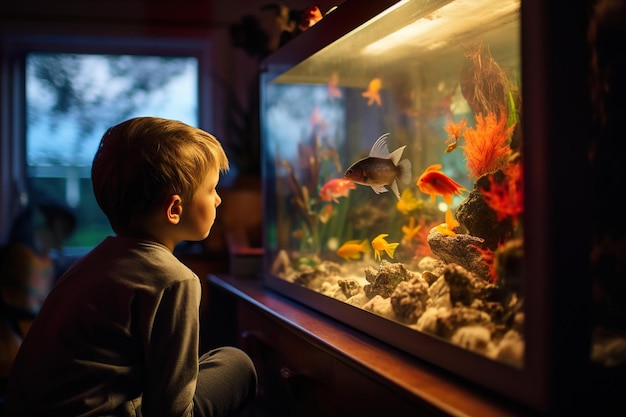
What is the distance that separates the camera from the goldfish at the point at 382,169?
1303 mm

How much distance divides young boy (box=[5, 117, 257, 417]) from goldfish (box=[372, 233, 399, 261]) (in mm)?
473

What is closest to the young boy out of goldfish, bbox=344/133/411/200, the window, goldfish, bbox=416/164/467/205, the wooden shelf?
the wooden shelf

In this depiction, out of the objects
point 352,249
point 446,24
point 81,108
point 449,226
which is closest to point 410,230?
point 352,249

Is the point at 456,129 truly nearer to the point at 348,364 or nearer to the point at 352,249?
the point at 352,249

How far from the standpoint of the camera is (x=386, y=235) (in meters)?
1.49

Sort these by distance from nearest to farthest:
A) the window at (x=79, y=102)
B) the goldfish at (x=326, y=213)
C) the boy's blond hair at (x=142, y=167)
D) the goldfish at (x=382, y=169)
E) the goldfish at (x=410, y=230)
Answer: the boy's blond hair at (x=142, y=167), the goldfish at (x=382, y=169), the goldfish at (x=410, y=230), the goldfish at (x=326, y=213), the window at (x=79, y=102)

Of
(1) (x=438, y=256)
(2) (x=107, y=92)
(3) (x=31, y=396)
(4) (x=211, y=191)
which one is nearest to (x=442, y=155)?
(1) (x=438, y=256)

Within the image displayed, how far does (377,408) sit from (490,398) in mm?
216

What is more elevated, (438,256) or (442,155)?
(442,155)

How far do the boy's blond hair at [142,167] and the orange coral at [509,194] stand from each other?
557mm

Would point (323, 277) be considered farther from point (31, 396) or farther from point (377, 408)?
point (31, 396)

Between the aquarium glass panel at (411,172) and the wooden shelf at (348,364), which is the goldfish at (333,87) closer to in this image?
the aquarium glass panel at (411,172)

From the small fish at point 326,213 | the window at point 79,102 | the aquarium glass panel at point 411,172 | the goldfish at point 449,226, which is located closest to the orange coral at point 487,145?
the aquarium glass panel at point 411,172

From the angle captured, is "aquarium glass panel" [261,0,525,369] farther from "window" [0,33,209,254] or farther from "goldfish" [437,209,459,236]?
"window" [0,33,209,254]
